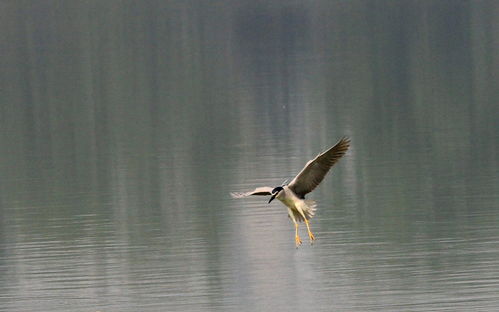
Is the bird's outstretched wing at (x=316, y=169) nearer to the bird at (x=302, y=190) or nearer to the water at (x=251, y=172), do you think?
the bird at (x=302, y=190)

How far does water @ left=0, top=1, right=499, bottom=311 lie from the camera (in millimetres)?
20703

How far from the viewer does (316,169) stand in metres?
17.0

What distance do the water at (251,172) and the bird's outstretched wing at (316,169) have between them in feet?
7.96

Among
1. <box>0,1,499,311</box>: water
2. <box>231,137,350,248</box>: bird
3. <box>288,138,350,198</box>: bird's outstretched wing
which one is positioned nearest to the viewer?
<box>288,138,350,198</box>: bird's outstretched wing

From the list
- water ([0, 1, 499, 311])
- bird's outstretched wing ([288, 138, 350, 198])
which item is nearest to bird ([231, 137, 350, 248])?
bird's outstretched wing ([288, 138, 350, 198])

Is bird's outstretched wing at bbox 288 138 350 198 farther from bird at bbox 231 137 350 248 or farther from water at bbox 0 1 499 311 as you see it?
water at bbox 0 1 499 311

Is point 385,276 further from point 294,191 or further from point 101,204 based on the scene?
point 101,204

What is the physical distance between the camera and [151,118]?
42344 millimetres

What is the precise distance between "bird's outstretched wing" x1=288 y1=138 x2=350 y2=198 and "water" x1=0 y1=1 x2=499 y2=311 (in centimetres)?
243

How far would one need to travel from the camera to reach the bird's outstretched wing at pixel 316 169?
1667 centimetres

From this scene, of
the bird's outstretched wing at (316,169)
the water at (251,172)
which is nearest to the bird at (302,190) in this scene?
the bird's outstretched wing at (316,169)

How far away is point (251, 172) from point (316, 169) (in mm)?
12975

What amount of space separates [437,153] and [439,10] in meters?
41.2

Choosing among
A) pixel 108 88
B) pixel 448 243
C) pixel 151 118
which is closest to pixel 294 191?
pixel 448 243
